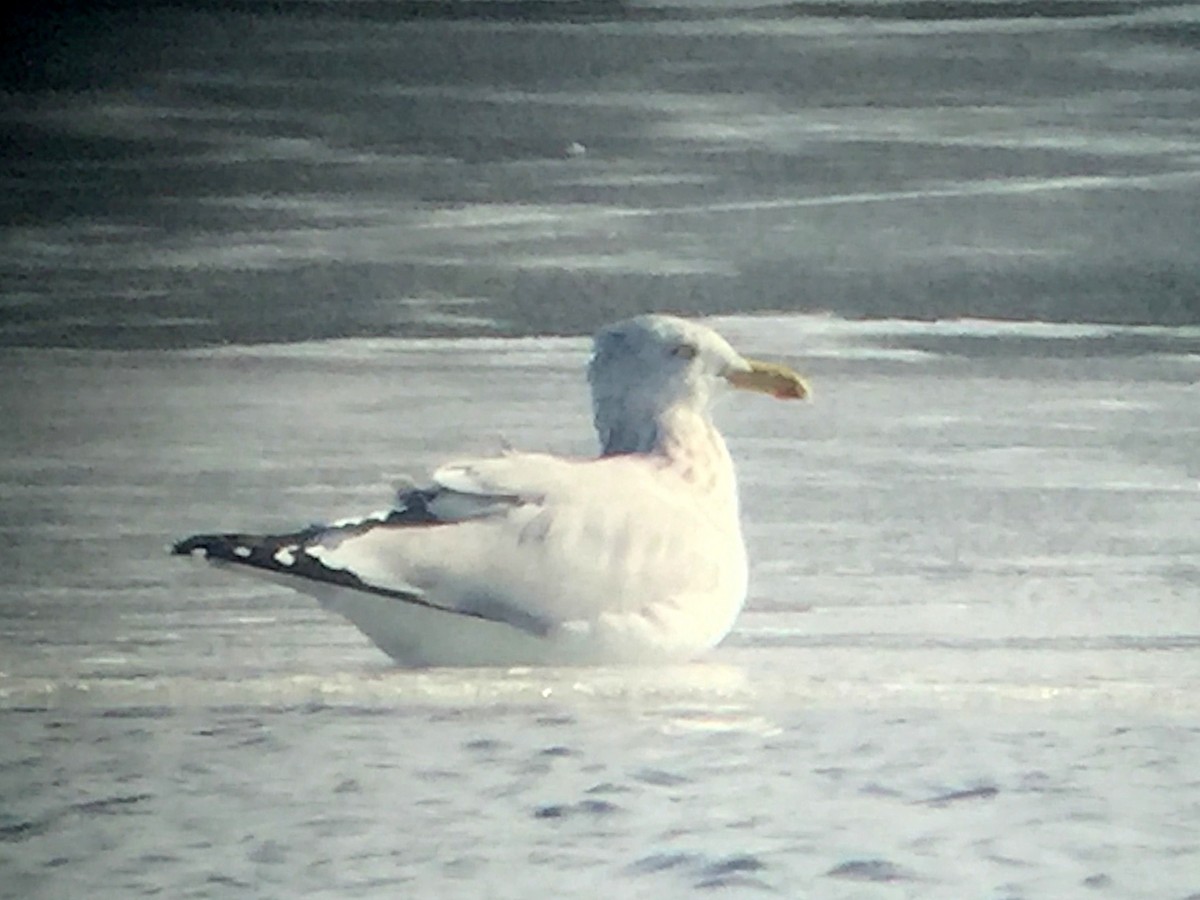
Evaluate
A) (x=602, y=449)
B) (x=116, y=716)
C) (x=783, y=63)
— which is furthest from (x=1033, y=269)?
(x=116, y=716)

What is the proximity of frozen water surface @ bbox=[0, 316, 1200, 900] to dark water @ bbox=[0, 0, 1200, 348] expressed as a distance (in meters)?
0.05

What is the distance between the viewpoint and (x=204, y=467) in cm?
182

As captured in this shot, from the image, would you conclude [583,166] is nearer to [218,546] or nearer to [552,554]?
[552,554]

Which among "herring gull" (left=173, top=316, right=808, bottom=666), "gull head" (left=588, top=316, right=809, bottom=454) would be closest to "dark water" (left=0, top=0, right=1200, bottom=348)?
"gull head" (left=588, top=316, right=809, bottom=454)

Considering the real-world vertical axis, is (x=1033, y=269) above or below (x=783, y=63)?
below

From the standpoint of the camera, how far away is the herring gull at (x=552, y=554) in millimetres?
1751

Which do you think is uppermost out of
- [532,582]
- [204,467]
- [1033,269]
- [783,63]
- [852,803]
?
[783,63]

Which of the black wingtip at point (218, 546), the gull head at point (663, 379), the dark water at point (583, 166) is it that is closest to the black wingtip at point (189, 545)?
the black wingtip at point (218, 546)

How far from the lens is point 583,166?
1.84 m

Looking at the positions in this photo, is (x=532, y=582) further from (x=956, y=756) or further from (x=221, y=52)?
(x=221, y=52)

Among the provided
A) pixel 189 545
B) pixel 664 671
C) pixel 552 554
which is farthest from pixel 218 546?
pixel 664 671

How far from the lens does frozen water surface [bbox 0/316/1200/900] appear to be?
1.70 m

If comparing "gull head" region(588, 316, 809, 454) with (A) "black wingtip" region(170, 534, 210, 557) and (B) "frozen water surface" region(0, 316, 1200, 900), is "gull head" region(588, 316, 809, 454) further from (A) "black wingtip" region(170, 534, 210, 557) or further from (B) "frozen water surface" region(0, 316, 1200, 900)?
(A) "black wingtip" region(170, 534, 210, 557)

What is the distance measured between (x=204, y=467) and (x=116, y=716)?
0.24 metres
